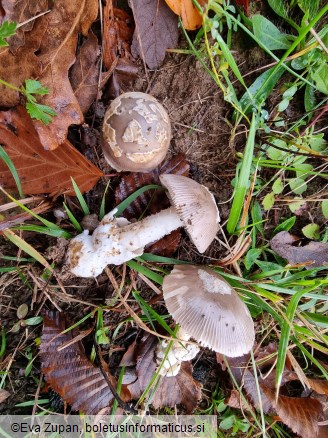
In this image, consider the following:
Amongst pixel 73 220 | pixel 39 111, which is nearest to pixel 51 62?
pixel 39 111

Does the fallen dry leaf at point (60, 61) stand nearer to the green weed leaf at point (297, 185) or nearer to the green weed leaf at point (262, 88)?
the green weed leaf at point (262, 88)

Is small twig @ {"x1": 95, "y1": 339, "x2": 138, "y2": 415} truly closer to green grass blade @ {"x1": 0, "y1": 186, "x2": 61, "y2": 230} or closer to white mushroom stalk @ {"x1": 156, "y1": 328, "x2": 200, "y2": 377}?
white mushroom stalk @ {"x1": 156, "y1": 328, "x2": 200, "y2": 377}

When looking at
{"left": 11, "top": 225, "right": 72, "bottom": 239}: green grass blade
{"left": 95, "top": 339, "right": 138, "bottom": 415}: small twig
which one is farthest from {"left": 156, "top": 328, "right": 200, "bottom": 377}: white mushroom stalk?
{"left": 11, "top": 225, "right": 72, "bottom": 239}: green grass blade

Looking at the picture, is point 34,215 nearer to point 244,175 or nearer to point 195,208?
point 195,208

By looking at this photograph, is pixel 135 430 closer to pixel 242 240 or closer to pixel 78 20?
pixel 242 240

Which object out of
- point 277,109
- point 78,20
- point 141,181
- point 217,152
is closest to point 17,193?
point 141,181

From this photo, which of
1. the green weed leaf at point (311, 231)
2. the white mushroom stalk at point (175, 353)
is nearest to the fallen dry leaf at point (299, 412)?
the white mushroom stalk at point (175, 353)
